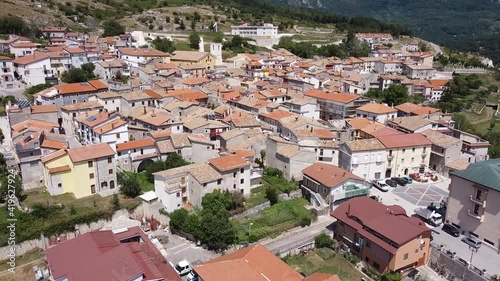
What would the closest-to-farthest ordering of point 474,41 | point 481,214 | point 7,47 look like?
point 481,214 < point 7,47 < point 474,41

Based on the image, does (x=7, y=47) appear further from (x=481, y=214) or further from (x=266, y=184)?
(x=481, y=214)

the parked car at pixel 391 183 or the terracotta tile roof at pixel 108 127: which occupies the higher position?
the terracotta tile roof at pixel 108 127

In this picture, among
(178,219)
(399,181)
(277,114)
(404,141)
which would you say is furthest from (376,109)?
(178,219)

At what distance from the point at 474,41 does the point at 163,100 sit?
Answer: 181821 mm

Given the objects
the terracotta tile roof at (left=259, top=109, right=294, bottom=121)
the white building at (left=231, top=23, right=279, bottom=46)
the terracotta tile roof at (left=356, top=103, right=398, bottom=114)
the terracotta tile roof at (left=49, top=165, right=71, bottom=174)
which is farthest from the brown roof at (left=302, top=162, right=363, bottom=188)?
the white building at (left=231, top=23, right=279, bottom=46)

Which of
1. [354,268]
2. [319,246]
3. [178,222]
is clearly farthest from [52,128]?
[354,268]

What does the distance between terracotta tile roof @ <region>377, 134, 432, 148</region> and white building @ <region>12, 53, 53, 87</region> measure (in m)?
45.1

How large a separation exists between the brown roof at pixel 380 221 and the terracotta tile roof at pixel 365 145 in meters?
8.25

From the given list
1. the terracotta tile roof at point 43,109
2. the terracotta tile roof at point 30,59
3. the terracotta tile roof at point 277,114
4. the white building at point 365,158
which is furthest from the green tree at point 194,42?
the white building at point 365,158

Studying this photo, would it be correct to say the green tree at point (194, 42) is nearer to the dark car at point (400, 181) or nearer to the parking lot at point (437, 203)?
the dark car at point (400, 181)

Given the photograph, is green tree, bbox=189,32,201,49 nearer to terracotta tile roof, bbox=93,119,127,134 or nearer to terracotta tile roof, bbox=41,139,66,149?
terracotta tile roof, bbox=93,119,127,134

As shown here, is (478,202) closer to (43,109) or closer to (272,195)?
(272,195)

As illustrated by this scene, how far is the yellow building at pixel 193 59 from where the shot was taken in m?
73.6

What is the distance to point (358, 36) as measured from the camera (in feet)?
375
